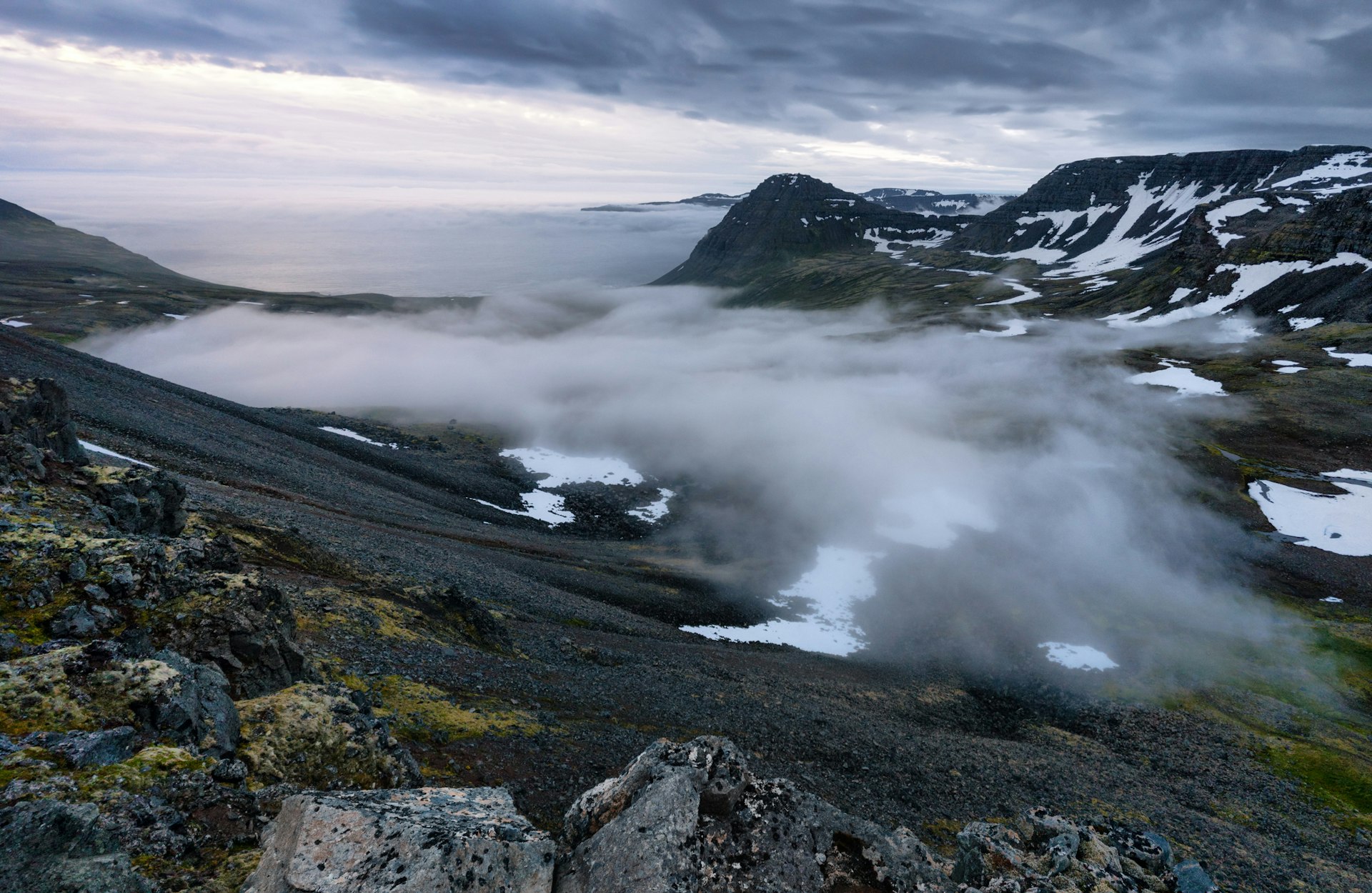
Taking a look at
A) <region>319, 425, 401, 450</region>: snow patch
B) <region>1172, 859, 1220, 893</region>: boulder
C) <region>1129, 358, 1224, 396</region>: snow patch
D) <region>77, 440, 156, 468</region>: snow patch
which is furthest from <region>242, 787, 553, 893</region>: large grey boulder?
<region>1129, 358, 1224, 396</region>: snow patch

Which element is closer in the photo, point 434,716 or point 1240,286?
point 434,716

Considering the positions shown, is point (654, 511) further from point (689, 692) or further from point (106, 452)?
point (106, 452)

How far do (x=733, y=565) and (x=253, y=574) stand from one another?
205ft

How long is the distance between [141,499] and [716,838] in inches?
1119

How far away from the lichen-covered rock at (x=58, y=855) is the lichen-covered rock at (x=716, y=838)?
6535 millimetres

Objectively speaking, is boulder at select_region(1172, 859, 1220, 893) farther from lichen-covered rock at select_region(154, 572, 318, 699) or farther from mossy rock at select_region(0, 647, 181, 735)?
lichen-covered rock at select_region(154, 572, 318, 699)

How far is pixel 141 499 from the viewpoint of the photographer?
26344 mm

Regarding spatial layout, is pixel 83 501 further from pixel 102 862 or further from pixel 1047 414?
pixel 1047 414

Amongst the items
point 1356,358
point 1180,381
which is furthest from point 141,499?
point 1356,358

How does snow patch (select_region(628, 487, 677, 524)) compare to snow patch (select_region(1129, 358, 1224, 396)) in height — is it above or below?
below

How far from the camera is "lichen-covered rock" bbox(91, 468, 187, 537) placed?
2494 centimetres

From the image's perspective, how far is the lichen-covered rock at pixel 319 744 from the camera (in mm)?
14227

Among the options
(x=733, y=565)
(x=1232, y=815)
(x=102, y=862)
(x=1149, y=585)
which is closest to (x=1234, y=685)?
(x=1149, y=585)

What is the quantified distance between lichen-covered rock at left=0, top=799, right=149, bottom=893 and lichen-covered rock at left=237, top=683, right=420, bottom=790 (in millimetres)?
5459
